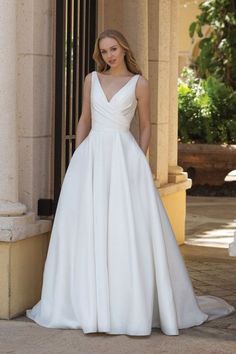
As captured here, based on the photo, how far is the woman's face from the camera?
6.31 meters

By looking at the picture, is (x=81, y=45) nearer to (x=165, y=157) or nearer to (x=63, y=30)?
(x=63, y=30)

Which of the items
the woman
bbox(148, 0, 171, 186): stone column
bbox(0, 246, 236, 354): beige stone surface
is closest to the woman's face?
the woman

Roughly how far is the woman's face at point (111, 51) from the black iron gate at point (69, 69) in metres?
0.60

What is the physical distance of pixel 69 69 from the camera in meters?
7.41

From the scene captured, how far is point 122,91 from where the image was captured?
633 cm

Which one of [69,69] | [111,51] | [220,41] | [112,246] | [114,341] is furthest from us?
[220,41]

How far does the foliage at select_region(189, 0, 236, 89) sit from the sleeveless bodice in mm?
11811

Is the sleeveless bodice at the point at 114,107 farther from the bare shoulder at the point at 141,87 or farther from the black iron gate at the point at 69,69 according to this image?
the black iron gate at the point at 69,69

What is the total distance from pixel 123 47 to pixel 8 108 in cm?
83

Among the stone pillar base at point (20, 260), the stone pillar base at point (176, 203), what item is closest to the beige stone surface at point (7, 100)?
the stone pillar base at point (20, 260)

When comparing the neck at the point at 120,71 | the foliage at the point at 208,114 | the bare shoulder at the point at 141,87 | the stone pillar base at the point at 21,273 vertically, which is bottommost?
the stone pillar base at the point at 21,273

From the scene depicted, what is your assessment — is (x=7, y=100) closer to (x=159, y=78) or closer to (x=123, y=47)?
(x=123, y=47)

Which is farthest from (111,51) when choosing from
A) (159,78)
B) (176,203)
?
(176,203)

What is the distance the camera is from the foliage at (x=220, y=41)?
18.0 meters
